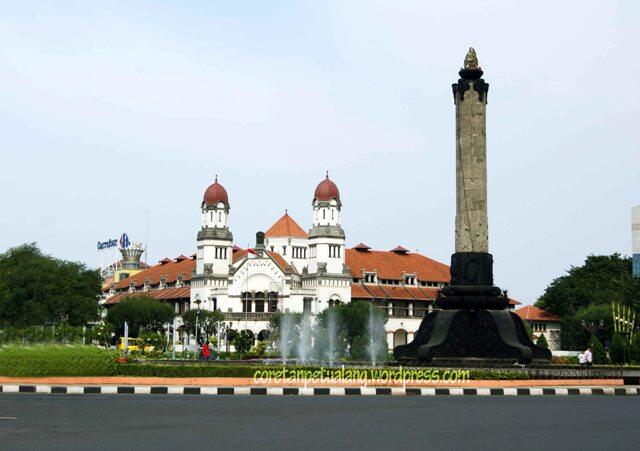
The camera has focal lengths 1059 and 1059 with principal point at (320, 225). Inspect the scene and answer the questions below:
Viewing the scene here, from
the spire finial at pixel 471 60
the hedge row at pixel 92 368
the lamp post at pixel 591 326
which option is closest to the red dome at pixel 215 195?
the lamp post at pixel 591 326

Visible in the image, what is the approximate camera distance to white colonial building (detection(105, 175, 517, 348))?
102m

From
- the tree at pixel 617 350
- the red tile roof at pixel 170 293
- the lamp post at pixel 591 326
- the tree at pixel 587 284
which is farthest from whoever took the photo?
the red tile roof at pixel 170 293

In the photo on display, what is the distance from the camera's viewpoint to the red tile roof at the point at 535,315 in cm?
10244

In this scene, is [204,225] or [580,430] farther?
[204,225]

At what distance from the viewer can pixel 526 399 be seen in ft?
66.8

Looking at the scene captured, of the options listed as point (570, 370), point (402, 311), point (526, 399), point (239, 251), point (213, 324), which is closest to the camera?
point (526, 399)

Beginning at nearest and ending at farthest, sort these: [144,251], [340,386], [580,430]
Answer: [580,430]
[340,386]
[144,251]

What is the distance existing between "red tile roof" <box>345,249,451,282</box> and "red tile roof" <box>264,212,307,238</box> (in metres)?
7.88

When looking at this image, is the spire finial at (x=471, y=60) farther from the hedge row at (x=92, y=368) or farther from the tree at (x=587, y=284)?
the tree at (x=587, y=284)

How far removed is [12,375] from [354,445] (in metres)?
14.7

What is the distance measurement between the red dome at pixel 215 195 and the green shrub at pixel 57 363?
80.7m

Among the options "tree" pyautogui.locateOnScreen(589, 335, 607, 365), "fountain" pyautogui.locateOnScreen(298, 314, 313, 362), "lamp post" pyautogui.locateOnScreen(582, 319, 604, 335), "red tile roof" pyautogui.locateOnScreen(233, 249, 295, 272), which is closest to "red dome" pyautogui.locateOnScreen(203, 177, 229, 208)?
"red tile roof" pyautogui.locateOnScreen(233, 249, 295, 272)

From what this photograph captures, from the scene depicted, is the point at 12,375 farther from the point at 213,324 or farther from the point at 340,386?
the point at 213,324

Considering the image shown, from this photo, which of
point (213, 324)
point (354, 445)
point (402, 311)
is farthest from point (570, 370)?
point (402, 311)
